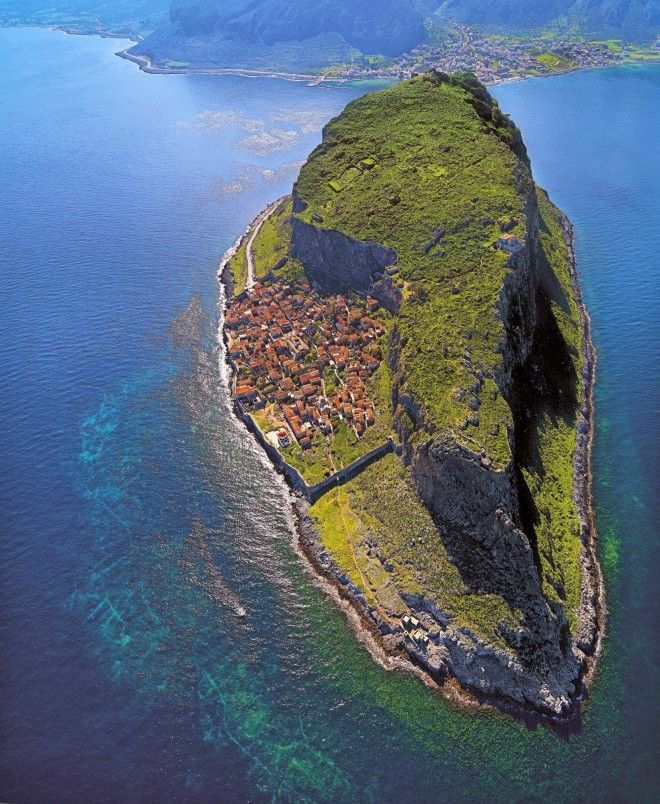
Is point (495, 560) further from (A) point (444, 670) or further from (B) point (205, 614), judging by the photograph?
(B) point (205, 614)

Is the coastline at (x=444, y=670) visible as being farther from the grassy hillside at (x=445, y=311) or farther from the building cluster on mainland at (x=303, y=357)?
the building cluster on mainland at (x=303, y=357)

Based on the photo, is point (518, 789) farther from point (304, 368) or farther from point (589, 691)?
point (304, 368)

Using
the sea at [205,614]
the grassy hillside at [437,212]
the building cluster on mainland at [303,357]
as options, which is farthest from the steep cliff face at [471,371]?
the building cluster on mainland at [303,357]

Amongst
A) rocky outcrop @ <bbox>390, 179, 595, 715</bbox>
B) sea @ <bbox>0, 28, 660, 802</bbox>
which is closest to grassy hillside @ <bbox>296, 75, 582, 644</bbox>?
rocky outcrop @ <bbox>390, 179, 595, 715</bbox>

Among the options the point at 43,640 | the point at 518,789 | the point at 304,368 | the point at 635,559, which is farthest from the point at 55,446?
the point at 635,559

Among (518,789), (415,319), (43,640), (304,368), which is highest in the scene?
(415,319)
